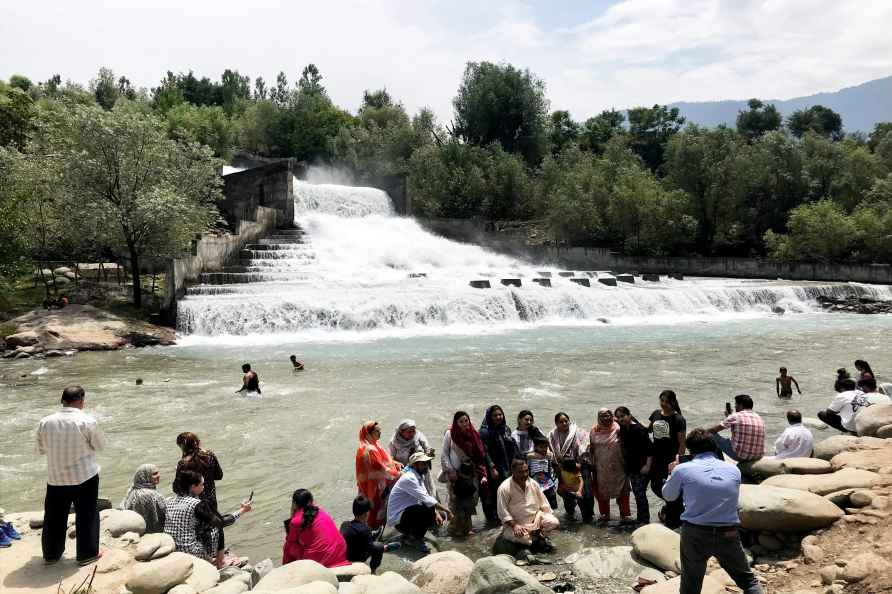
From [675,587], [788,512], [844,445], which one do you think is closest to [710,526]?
[675,587]

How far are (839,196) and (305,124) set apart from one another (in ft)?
149

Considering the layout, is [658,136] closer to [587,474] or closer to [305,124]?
[305,124]

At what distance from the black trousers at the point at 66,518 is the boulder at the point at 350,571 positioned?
6.52ft

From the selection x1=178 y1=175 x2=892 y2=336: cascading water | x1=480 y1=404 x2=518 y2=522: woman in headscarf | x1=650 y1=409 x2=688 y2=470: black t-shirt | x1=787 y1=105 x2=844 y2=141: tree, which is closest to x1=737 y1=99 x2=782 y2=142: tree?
x1=787 y1=105 x2=844 y2=141: tree

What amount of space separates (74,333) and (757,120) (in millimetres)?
75852

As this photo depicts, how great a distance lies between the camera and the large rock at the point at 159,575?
4.67m

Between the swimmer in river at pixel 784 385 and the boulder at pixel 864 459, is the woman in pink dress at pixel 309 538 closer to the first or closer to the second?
the boulder at pixel 864 459

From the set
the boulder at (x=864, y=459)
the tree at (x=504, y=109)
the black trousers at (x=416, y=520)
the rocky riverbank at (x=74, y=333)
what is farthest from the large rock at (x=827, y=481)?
the tree at (x=504, y=109)

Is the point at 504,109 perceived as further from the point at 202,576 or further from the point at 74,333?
the point at 202,576

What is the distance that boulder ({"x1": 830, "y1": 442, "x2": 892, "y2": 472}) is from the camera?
6.48 meters

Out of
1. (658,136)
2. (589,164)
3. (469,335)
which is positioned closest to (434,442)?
(469,335)

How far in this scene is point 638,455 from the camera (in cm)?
643

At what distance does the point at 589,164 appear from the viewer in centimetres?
4712

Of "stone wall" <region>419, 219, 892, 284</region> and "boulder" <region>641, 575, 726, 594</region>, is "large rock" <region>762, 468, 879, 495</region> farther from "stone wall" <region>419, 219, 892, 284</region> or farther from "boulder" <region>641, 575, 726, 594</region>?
"stone wall" <region>419, 219, 892, 284</region>
